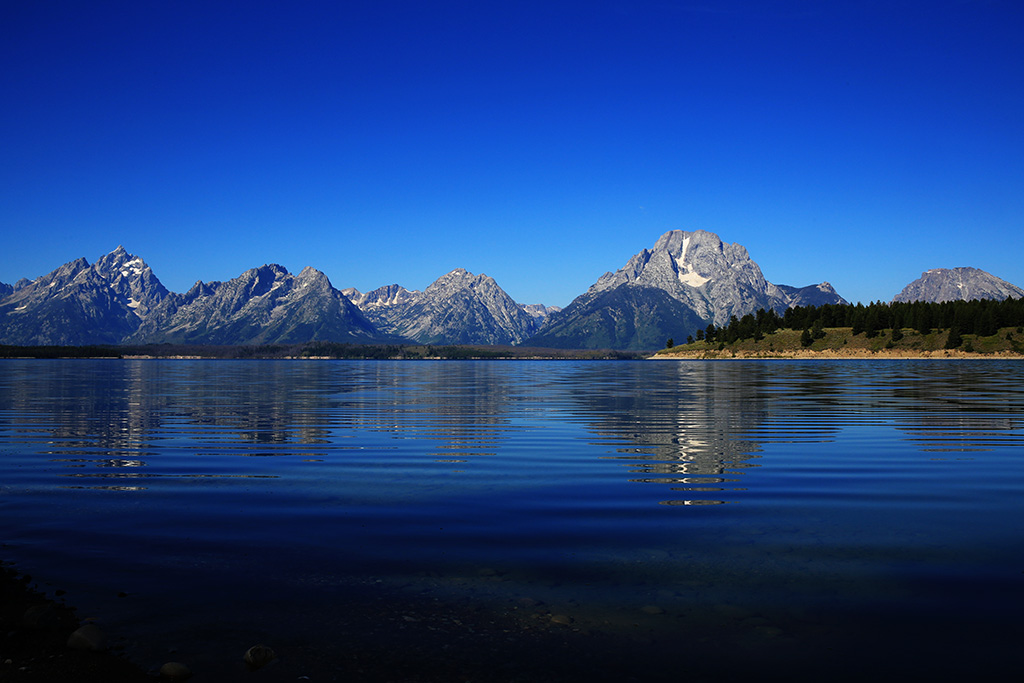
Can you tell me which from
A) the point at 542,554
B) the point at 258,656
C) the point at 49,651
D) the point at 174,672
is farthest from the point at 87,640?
the point at 542,554

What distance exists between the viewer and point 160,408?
54.6m

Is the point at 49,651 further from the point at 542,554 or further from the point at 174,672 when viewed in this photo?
the point at 542,554

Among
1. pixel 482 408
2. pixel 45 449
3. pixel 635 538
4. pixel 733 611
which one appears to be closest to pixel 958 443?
pixel 635 538

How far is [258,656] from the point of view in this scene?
8.48 m

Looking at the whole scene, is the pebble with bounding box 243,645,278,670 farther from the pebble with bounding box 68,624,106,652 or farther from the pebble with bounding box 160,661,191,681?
the pebble with bounding box 68,624,106,652

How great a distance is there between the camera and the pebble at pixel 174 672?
26.6ft

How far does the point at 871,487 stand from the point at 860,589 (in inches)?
436

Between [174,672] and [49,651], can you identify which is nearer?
[174,672]

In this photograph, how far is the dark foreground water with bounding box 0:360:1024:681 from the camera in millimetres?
8844

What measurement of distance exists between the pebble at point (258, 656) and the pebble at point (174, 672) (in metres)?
0.71

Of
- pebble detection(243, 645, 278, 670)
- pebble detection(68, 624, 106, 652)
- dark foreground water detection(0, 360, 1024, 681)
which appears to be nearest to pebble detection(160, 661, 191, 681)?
dark foreground water detection(0, 360, 1024, 681)

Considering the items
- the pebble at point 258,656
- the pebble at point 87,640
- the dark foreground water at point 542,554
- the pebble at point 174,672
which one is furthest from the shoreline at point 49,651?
the pebble at point 258,656

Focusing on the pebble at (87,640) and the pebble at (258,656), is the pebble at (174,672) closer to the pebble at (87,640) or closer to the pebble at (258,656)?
the pebble at (258,656)

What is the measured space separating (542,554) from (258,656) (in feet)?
20.8
